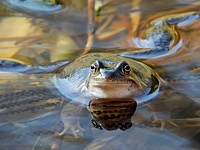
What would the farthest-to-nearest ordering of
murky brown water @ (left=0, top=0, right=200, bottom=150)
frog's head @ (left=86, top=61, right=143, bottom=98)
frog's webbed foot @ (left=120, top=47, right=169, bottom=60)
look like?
frog's webbed foot @ (left=120, top=47, right=169, bottom=60), frog's head @ (left=86, top=61, right=143, bottom=98), murky brown water @ (left=0, top=0, right=200, bottom=150)

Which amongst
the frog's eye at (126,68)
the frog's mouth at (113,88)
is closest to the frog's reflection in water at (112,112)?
the frog's mouth at (113,88)

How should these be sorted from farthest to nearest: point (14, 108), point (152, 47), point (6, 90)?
point (152, 47) < point (6, 90) < point (14, 108)

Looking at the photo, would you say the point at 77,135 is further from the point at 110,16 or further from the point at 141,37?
the point at 110,16

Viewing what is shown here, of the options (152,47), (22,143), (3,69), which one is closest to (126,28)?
(152,47)

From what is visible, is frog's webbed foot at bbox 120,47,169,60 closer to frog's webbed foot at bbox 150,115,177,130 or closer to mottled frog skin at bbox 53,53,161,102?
mottled frog skin at bbox 53,53,161,102

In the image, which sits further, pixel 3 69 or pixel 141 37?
pixel 141 37

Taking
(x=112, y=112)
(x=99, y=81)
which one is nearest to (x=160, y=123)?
(x=112, y=112)

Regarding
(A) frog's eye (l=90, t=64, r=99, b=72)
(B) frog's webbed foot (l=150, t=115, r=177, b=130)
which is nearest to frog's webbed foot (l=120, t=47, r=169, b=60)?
(A) frog's eye (l=90, t=64, r=99, b=72)
